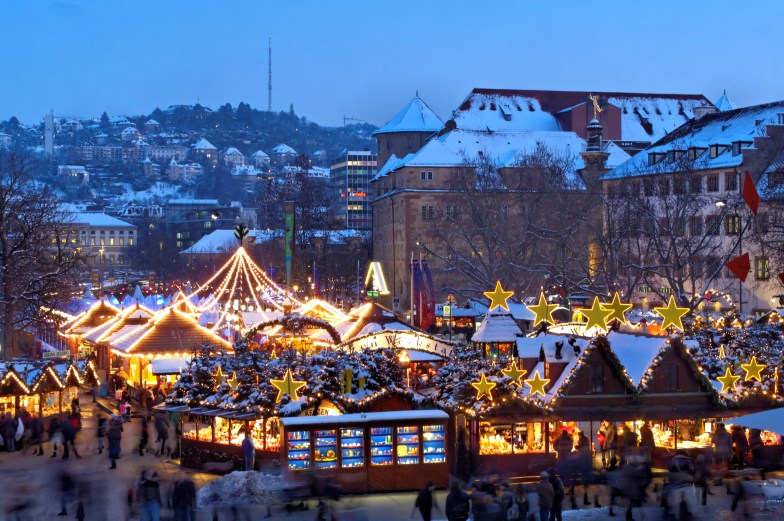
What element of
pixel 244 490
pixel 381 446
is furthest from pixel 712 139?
pixel 244 490

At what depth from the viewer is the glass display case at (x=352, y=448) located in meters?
21.3

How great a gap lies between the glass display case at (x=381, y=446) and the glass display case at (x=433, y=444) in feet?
2.24

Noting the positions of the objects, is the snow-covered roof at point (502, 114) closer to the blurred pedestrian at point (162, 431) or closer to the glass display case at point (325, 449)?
the blurred pedestrian at point (162, 431)

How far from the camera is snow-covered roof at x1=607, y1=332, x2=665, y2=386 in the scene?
23844mm

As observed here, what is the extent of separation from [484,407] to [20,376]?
13.0m

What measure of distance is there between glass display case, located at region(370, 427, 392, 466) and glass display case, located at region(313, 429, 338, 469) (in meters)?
0.72

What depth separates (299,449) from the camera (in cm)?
2109

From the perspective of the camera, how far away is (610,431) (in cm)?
2341

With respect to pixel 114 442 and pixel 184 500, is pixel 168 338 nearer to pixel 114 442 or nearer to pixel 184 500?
pixel 114 442

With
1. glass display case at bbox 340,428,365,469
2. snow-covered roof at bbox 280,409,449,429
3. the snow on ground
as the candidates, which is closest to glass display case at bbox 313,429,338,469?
glass display case at bbox 340,428,365,469

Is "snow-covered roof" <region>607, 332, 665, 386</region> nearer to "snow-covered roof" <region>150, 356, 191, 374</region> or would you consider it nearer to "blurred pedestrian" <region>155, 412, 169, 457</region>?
"blurred pedestrian" <region>155, 412, 169, 457</region>

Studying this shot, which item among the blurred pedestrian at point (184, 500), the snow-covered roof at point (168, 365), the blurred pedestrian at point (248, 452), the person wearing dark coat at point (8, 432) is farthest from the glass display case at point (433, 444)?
the snow-covered roof at point (168, 365)

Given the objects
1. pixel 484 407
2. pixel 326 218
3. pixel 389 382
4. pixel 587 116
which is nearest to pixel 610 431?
pixel 484 407

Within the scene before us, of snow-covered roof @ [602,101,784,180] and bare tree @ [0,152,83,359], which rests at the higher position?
snow-covered roof @ [602,101,784,180]
